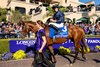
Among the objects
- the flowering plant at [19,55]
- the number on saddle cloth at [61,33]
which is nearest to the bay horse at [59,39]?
the number on saddle cloth at [61,33]

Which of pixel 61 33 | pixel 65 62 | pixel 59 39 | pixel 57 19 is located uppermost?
pixel 57 19

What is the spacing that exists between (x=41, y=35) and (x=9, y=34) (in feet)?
25.2

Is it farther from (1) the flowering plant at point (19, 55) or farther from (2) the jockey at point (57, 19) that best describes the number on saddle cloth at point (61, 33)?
(1) the flowering plant at point (19, 55)

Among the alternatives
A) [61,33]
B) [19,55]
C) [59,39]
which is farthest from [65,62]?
[19,55]

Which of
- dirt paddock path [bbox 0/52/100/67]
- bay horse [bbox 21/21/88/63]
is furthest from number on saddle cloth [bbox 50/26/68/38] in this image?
dirt paddock path [bbox 0/52/100/67]

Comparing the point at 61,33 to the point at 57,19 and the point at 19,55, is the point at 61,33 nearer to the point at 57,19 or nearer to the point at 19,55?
the point at 57,19

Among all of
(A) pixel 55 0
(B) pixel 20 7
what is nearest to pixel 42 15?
(B) pixel 20 7

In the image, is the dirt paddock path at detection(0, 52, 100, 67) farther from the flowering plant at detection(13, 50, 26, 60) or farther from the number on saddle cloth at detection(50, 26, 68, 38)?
the number on saddle cloth at detection(50, 26, 68, 38)

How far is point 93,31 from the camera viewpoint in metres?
21.6

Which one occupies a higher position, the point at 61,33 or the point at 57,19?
the point at 57,19

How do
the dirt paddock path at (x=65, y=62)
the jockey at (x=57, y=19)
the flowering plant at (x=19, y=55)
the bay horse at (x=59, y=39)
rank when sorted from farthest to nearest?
the flowering plant at (x=19, y=55)
the jockey at (x=57, y=19)
the bay horse at (x=59, y=39)
the dirt paddock path at (x=65, y=62)

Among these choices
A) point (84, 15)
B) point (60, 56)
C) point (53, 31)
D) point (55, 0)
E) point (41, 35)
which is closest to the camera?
point (41, 35)

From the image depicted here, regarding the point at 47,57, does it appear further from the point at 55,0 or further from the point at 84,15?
the point at 55,0

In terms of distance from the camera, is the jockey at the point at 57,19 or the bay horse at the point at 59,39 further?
the jockey at the point at 57,19
